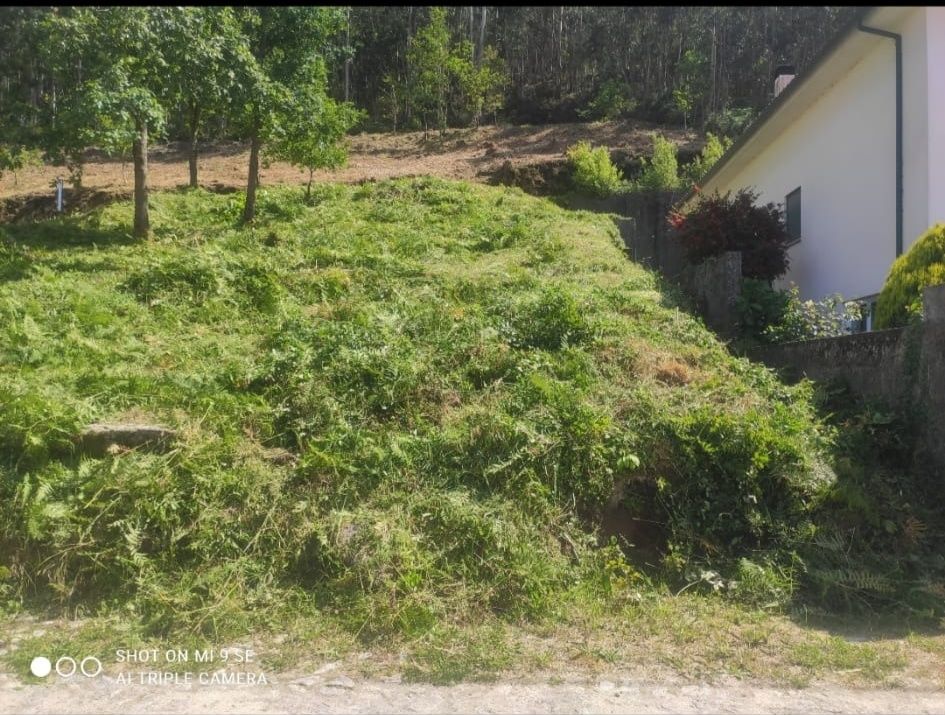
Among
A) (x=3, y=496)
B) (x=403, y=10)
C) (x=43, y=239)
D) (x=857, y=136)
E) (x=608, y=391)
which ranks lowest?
(x=3, y=496)

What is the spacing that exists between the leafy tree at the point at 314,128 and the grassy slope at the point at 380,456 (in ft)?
19.9

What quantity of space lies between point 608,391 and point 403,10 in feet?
110

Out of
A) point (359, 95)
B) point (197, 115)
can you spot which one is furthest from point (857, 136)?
point (359, 95)

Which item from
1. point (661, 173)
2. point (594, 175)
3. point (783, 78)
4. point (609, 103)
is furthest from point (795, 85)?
point (609, 103)

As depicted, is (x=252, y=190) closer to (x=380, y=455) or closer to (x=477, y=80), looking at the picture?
(x=380, y=455)

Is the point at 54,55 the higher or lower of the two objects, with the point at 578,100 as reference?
lower

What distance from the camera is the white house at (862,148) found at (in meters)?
8.60

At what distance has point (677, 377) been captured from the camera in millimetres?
6441

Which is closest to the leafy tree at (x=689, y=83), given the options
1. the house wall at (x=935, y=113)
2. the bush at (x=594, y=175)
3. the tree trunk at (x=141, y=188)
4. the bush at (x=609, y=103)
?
the bush at (x=609, y=103)

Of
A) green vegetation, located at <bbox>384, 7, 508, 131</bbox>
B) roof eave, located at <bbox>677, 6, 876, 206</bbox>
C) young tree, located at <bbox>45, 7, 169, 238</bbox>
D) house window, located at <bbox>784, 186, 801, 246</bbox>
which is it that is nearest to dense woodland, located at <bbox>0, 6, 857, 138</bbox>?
green vegetation, located at <bbox>384, 7, 508, 131</bbox>

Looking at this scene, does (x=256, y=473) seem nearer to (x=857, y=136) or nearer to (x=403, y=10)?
(x=857, y=136)

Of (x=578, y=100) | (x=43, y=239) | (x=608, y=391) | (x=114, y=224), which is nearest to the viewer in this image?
(x=608, y=391)

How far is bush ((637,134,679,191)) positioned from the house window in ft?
24.9

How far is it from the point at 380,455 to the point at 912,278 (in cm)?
496
